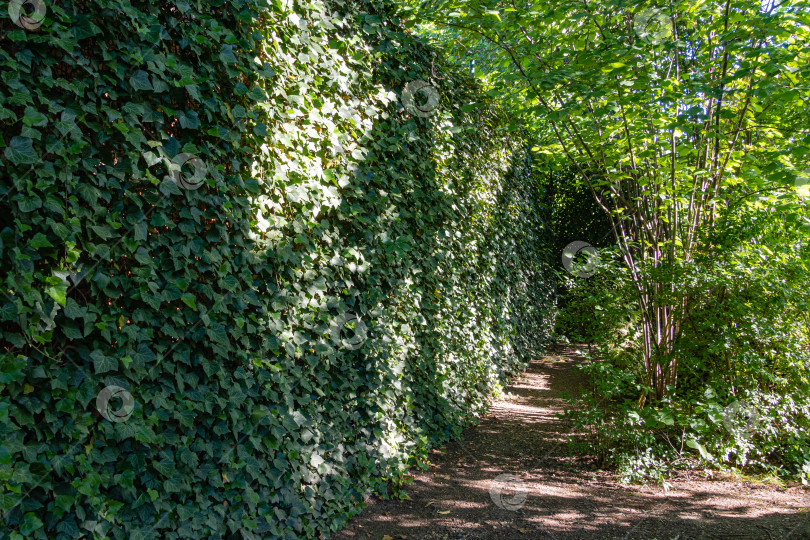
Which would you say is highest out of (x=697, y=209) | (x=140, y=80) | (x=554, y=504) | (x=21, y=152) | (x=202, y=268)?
(x=697, y=209)

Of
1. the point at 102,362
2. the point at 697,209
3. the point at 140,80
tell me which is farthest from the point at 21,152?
the point at 697,209

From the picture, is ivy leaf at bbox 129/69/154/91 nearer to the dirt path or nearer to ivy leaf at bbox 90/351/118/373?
ivy leaf at bbox 90/351/118/373

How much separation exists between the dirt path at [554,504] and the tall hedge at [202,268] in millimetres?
310

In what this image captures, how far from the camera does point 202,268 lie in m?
2.13

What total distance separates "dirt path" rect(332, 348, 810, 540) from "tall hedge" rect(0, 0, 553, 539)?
0.31 meters

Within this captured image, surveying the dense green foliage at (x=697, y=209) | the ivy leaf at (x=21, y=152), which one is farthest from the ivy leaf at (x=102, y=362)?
the dense green foliage at (x=697, y=209)

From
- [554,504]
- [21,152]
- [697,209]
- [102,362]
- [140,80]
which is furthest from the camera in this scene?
[697,209]

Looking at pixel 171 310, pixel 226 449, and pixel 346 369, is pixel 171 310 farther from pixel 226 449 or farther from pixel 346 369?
pixel 346 369

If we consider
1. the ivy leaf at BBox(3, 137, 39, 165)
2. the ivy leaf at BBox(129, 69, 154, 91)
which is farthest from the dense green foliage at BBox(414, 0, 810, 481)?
the ivy leaf at BBox(3, 137, 39, 165)

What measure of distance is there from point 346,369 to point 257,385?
2.56 feet

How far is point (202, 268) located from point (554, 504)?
2911 millimetres

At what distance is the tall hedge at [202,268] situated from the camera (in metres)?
1.61

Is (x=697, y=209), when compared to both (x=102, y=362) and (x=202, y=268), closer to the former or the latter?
(x=202, y=268)

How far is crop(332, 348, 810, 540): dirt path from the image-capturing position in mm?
3182
